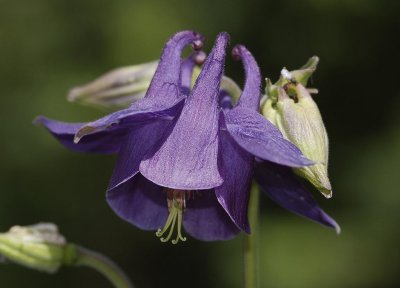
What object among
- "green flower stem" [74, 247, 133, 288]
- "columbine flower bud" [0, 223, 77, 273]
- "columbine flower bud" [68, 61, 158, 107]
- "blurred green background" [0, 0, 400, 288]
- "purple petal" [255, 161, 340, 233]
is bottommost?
"blurred green background" [0, 0, 400, 288]

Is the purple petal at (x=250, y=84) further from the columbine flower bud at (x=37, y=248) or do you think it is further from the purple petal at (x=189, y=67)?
the columbine flower bud at (x=37, y=248)

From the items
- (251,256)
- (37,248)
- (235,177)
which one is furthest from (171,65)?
(37,248)

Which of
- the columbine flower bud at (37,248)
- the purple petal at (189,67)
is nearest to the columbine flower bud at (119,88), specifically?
the purple petal at (189,67)

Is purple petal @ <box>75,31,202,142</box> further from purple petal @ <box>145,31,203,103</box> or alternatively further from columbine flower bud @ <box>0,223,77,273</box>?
columbine flower bud @ <box>0,223,77,273</box>

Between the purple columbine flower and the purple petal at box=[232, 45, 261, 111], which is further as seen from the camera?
the purple petal at box=[232, 45, 261, 111]

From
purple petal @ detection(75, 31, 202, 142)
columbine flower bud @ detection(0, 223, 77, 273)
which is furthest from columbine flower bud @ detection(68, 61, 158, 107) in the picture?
columbine flower bud @ detection(0, 223, 77, 273)

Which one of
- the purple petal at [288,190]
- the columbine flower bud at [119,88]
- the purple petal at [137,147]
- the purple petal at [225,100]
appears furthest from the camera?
the columbine flower bud at [119,88]
